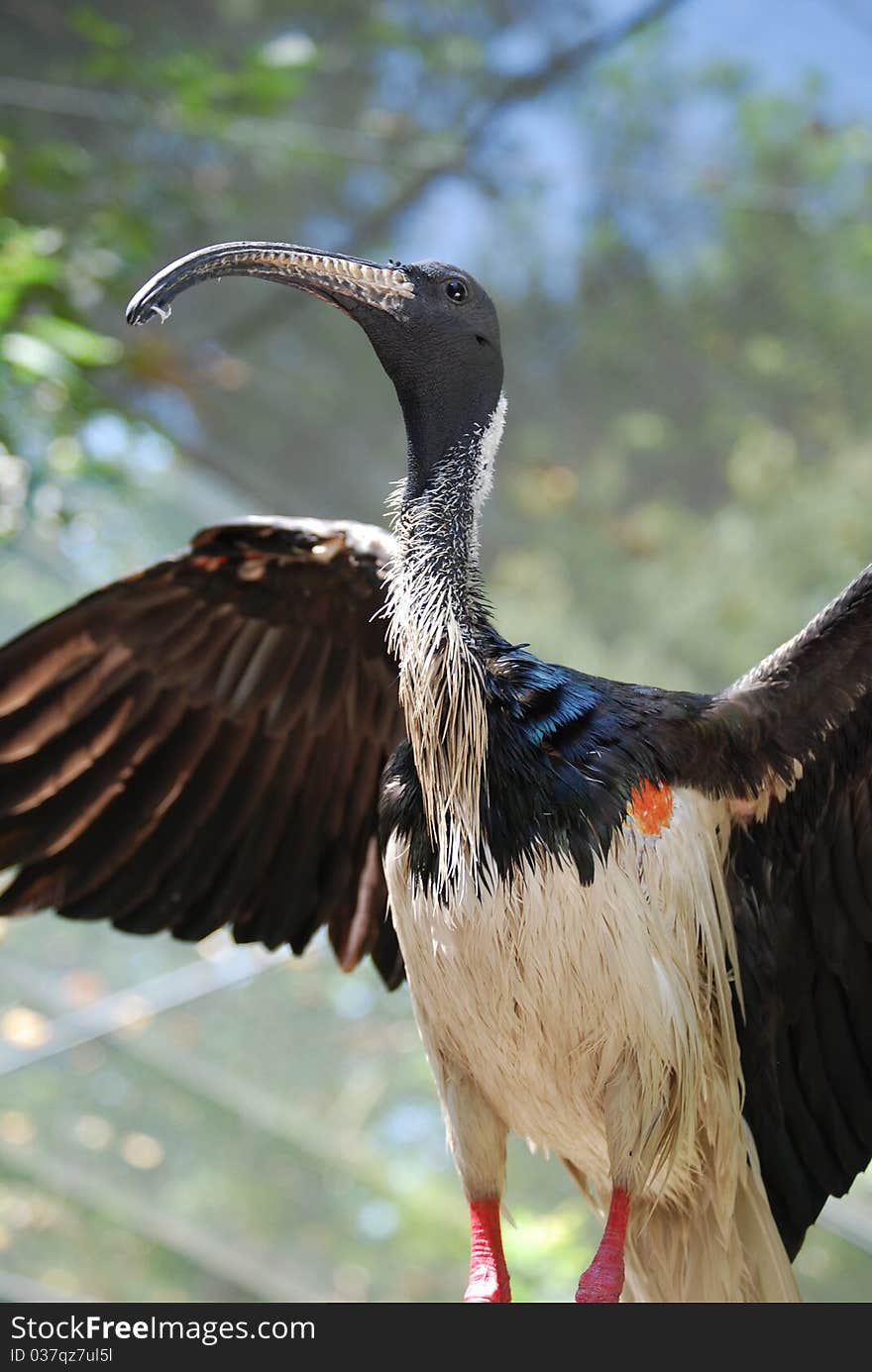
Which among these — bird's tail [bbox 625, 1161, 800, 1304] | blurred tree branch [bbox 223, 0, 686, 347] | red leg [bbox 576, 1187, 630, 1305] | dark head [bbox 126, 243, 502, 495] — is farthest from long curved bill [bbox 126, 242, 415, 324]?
blurred tree branch [bbox 223, 0, 686, 347]

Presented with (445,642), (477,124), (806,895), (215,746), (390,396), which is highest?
(477,124)

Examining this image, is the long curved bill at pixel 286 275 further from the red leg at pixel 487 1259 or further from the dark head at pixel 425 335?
the red leg at pixel 487 1259

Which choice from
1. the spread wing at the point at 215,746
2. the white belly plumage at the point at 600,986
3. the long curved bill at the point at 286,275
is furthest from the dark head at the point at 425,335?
the white belly plumage at the point at 600,986

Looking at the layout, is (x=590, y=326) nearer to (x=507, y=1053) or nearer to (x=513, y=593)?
(x=513, y=593)

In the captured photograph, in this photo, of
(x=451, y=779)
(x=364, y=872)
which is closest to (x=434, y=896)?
(x=451, y=779)

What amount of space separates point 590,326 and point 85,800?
210cm

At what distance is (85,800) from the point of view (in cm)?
258

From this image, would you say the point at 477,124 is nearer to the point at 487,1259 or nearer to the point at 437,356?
the point at 437,356

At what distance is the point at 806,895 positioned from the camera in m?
2.24

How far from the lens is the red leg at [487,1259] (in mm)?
2073

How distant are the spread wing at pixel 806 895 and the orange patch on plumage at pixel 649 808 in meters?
0.08

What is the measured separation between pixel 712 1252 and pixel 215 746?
1.05 m

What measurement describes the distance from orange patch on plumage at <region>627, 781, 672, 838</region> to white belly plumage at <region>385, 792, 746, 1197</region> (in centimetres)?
1

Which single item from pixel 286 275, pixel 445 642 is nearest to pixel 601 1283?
pixel 445 642
